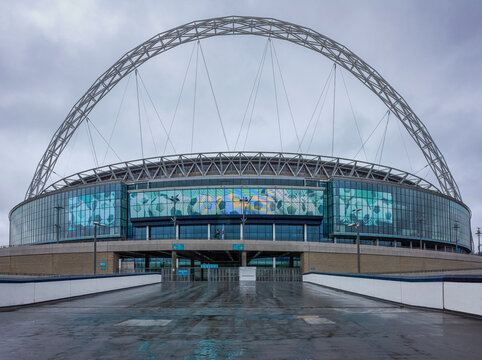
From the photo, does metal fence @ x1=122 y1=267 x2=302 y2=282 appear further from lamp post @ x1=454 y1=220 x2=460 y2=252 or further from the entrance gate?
lamp post @ x1=454 y1=220 x2=460 y2=252

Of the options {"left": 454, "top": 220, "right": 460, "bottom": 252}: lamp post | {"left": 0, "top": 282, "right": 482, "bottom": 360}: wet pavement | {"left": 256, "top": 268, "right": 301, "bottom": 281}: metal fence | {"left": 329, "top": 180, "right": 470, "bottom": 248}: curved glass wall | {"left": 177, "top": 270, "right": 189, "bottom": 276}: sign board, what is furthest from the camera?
{"left": 454, "top": 220, "right": 460, "bottom": 252}: lamp post

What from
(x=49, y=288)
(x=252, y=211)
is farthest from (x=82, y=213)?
(x=49, y=288)

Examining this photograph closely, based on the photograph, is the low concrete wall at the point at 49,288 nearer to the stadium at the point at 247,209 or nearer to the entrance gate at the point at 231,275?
the entrance gate at the point at 231,275

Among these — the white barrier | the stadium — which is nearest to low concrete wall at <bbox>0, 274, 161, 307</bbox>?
the white barrier

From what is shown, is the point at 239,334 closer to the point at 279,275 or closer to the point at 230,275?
the point at 230,275

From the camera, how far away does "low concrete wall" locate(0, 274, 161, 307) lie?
653 inches

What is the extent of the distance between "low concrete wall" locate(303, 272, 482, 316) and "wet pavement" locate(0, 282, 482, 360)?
545 millimetres

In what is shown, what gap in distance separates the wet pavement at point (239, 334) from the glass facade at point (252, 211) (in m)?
66.2

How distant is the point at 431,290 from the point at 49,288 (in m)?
16.6

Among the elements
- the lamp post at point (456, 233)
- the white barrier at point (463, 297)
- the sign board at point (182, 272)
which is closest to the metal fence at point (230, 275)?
the sign board at point (182, 272)

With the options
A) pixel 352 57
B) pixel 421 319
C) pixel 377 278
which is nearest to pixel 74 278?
pixel 377 278

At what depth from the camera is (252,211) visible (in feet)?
271

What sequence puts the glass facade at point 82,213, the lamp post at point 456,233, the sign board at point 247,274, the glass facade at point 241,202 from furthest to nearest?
the lamp post at point 456,233 < the glass facade at point 82,213 < the glass facade at point 241,202 < the sign board at point 247,274

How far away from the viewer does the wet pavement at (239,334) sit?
8234mm
